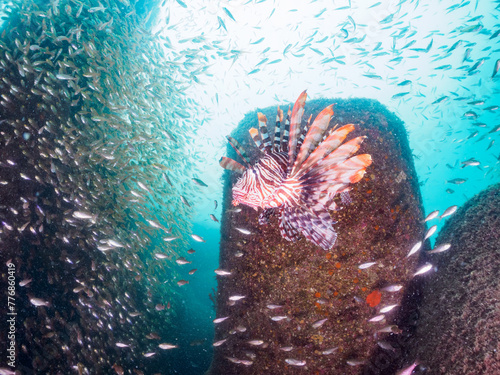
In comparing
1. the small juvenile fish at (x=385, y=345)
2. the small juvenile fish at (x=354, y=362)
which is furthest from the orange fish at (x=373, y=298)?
the small juvenile fish at (x=354, y=362)

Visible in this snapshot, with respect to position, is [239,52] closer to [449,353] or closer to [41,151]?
[41,151]

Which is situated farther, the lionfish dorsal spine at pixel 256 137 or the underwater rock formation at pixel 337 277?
the underwater rock formation at pixel 337 277

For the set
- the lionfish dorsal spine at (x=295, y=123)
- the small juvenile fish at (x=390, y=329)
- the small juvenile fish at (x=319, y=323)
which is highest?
the lionfish dorsal spine at (x=295, y=123)

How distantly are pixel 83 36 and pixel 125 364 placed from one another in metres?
10.2

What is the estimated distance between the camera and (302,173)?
2293 mm

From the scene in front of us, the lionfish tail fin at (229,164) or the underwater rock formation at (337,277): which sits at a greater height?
A: the lionfish tail fin at (229,164)

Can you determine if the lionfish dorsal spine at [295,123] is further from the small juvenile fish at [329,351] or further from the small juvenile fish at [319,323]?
the small juvenile fish at [329,351]

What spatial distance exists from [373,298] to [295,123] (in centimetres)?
313

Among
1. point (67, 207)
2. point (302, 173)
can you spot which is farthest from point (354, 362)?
point (67, 207)

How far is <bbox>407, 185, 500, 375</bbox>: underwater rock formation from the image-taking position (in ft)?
8.64

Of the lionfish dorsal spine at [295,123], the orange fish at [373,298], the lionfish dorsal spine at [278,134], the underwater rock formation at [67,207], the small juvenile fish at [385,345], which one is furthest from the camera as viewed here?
the underwater rock formation at [67,207]

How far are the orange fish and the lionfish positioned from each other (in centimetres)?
171

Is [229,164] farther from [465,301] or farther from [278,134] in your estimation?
[465,301]

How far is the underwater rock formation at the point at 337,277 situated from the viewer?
11.9 feet
